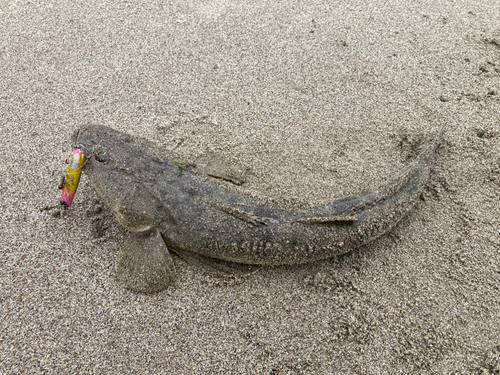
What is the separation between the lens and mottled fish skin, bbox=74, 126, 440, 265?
2602 millimetres

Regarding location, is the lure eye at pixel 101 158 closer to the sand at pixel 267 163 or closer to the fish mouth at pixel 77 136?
the fish mouth at pixel 77 136

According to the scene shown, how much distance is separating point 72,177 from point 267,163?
5.03ft

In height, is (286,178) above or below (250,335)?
above

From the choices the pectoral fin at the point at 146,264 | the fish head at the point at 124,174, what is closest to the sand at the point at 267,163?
the pectoral fin at the point at 146,264

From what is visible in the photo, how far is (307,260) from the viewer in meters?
2.68

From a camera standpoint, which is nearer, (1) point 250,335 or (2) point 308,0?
(1) point 250,335

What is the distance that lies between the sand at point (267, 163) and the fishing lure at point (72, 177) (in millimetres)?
175

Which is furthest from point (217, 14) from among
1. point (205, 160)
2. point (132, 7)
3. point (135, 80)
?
point (205, 160)

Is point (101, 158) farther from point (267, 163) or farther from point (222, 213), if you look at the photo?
point (267, 163)

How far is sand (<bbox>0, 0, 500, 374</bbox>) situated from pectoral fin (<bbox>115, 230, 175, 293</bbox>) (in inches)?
3.1

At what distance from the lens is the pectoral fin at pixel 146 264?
2.64 m

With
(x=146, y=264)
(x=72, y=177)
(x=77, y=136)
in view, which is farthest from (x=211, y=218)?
(x=77, y=136)

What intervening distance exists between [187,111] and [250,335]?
2.14 metres

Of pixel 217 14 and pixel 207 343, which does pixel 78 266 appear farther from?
pixel 217 14
